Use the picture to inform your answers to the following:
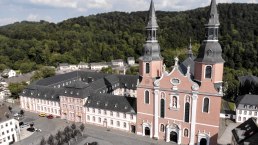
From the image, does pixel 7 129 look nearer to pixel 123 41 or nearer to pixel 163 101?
pixel 163 101

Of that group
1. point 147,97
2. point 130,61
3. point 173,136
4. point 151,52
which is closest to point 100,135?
point 147,97

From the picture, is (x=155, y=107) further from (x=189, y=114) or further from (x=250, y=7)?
(x=250, y=7)

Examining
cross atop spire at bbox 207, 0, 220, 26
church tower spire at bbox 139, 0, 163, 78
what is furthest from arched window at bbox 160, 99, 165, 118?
cross atop spire at bbox 207, 0, 220, 26

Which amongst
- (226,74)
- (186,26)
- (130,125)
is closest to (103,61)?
(186,26)

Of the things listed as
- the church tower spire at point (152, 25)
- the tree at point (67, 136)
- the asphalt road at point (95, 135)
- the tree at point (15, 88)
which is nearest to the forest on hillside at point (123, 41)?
the tree at point (15, 88)

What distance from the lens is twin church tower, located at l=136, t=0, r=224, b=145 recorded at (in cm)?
4197

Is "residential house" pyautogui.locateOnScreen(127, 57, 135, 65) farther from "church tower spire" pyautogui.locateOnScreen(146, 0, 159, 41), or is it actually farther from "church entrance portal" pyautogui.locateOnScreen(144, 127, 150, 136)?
"church tower spire" pyautogui.locateOnScreen(146, 0, 159, 41)

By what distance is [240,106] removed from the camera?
2283 inches

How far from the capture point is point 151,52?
155 feet

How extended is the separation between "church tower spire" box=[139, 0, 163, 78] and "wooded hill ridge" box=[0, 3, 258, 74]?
3153 inches

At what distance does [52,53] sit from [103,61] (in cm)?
3139

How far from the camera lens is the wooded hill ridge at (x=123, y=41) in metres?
126

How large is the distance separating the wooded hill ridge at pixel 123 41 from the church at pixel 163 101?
72429mm

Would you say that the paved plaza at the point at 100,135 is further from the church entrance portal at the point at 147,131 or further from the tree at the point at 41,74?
the tree at the point at 41,74
